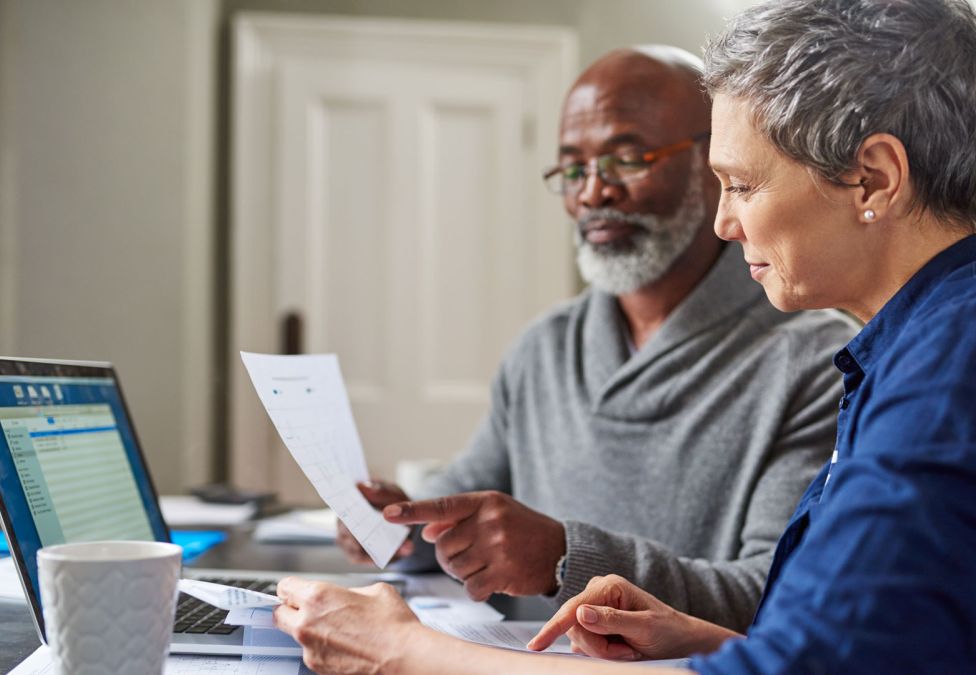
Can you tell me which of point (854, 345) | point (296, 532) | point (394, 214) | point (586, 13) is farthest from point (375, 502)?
point (586, 13)

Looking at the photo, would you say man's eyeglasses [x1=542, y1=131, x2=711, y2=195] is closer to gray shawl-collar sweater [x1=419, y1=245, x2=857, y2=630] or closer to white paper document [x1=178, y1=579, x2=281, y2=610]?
gray shawl-collar sweater [x1=419, y1=245, x2=857, y2=630]

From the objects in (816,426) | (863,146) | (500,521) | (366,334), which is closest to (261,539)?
(500,521)

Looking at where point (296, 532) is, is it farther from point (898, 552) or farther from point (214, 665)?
point (898, 552)

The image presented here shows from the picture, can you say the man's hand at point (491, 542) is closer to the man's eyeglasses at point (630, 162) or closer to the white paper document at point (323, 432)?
the white paper document at point (323, 432)

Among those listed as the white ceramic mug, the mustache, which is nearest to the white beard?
the mustache

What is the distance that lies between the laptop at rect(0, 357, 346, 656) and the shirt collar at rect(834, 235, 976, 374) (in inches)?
21.3

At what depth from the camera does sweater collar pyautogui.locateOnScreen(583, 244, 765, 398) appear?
4.81ft

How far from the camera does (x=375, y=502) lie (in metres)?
1.22

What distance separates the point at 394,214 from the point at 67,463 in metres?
2.70

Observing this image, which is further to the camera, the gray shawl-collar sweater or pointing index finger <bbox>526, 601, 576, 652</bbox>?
the gray shawl-collar sweater

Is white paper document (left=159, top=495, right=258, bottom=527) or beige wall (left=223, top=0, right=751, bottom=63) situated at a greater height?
beige wall (left=223, top=0, right=751, bottom=63)

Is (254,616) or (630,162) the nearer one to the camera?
(254,616)

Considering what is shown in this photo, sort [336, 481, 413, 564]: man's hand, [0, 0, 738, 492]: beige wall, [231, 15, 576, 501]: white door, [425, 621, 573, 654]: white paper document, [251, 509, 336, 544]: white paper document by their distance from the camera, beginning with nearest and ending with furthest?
[425, 621, 573, 654]: white paper document
[336, 481, 413, 564]: man's hand
[251, 509, 336, 544]: white paper document
[0, 0, 738, 492]: beige wall
[231, 15, 576, 501]: white door

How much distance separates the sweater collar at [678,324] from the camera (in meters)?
1.47
